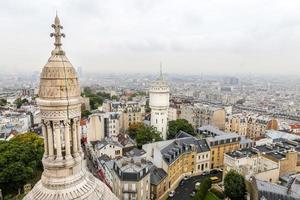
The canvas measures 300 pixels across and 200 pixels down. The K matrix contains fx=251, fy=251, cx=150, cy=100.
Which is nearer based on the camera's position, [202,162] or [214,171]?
[202,162]

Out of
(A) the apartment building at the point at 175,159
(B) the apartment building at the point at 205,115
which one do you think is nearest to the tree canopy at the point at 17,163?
(A) the apartment building at the point at 175,159

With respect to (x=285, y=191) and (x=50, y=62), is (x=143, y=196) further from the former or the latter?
(x=50, y=62)

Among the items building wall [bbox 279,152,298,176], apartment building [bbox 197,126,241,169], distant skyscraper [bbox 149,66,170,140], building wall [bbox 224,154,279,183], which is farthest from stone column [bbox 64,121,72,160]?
distant skyscraper [bbox 149,66,170,140]

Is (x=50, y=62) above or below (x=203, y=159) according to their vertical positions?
above

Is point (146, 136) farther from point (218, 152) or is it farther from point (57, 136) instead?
point (57, 136)

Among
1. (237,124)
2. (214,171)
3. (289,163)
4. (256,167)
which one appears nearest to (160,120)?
(214,171)

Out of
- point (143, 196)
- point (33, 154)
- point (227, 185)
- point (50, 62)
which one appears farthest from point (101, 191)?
point (33, 154)
